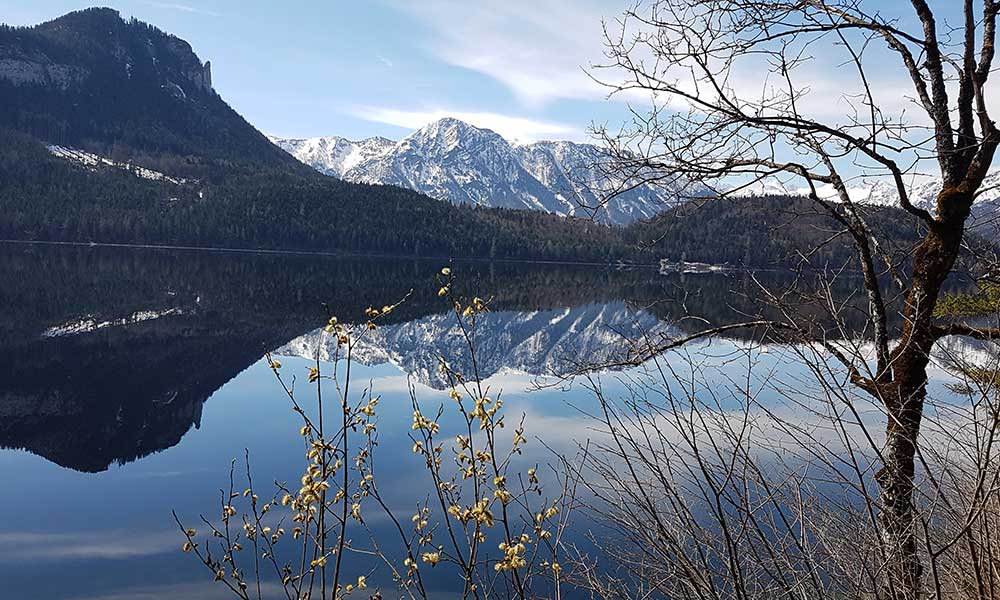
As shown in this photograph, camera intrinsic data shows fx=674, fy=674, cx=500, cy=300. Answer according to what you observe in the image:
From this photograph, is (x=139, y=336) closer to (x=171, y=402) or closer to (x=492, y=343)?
(x=171, y=402)

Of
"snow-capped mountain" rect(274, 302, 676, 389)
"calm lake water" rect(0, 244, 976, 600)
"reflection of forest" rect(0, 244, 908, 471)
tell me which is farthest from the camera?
"snow-capped mountain" rect(274, 302, 676, 389)

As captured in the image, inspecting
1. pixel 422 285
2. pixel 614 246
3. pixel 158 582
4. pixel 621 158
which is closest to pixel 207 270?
pixel 422 285

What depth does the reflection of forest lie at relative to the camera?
17016mm

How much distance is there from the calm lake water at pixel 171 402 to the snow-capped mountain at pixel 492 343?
0.16 meters

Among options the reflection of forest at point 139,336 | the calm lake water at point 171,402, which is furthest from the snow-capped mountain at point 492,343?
the reflection of forest at point 139,336

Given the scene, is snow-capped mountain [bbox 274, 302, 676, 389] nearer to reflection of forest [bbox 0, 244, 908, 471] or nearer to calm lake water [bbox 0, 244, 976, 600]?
calm lake water [bbox 0, 244, 976, 600]

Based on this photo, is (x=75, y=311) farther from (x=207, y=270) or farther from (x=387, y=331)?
(x=207, y=270)

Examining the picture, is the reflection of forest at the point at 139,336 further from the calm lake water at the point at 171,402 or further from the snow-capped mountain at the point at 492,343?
the snow-capped mountain at the point at 492,343

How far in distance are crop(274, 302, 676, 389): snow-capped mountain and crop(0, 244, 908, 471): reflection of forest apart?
6.87ft

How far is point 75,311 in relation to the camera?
118 feet

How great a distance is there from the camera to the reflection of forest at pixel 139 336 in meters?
17.0

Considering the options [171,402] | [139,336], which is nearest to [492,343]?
[139,336]

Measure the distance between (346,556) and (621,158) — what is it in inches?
342

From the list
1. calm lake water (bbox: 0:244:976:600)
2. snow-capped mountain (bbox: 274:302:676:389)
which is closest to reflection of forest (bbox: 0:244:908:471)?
calm lake water (bbox: 0:244:976:600)
